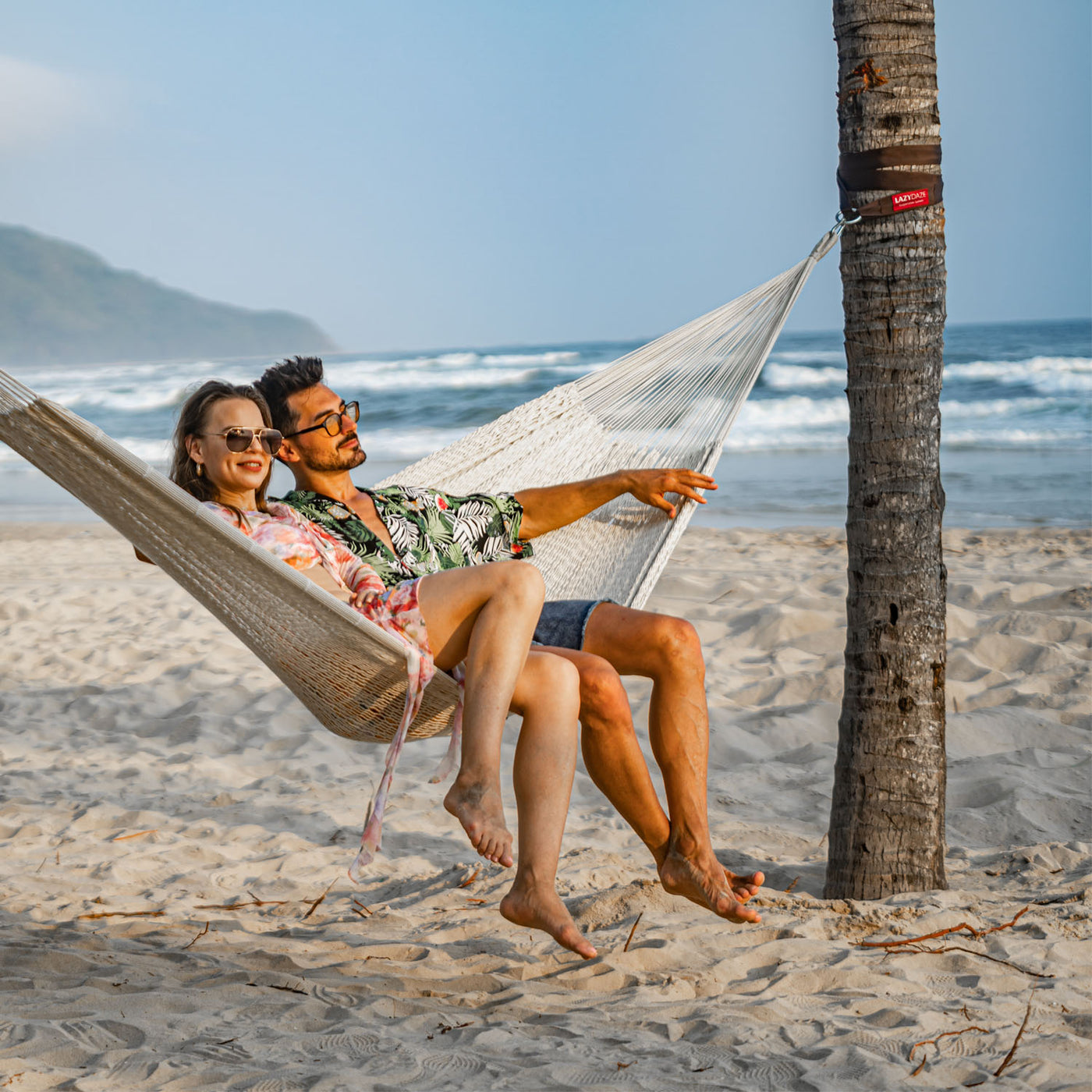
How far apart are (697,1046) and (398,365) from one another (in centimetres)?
1615

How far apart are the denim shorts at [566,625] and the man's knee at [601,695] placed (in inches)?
5.5

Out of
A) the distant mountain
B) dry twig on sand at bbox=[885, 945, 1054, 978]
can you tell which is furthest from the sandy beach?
the distant mountain

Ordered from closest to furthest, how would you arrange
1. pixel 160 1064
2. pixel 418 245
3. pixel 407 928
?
pixel 160 1064 < pixel 407 928 < pixel 418 245

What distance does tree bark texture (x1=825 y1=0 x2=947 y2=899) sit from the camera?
1679mm

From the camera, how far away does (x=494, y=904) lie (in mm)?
2012

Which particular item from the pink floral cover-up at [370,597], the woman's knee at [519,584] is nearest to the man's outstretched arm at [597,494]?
the pink floral cover-up at [370,597]

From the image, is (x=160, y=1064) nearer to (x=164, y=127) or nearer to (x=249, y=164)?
(x=249, y=164)

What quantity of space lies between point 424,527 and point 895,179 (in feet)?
3.13

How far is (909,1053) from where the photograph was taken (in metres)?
1.31

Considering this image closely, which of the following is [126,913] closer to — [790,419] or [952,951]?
A: [952,951]

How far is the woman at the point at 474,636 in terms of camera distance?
4.52 ft

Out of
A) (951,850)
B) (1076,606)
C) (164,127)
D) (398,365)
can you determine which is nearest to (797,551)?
(1076,606)

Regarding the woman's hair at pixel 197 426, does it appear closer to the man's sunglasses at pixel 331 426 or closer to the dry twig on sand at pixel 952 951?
the man's sunglasses at pixel 331 426

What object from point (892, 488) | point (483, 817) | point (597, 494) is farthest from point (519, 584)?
point (892, 488)
